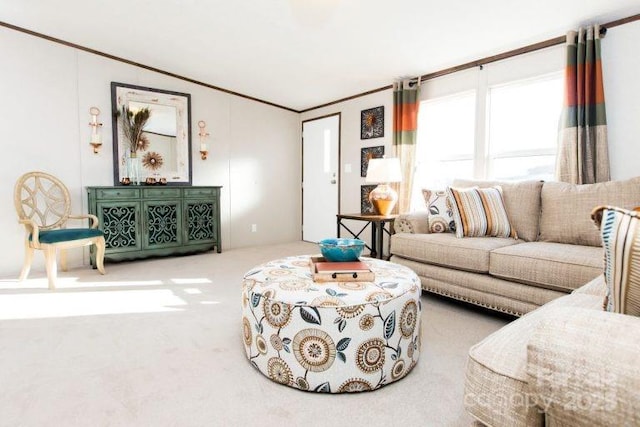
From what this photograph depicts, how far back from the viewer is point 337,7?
2.89 metres

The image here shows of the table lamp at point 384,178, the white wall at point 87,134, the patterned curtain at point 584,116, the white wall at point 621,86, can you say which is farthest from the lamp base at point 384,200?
the white wall at point 87,134

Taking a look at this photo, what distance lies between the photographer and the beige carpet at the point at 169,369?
4.66 ft

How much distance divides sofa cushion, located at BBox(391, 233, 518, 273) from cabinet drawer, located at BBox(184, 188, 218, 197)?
8.43 ft

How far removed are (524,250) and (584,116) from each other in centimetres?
133

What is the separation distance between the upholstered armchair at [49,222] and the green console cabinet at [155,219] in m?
0.23

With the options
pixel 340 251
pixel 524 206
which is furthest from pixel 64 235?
pixel 524 206

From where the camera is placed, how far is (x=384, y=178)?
149 inches

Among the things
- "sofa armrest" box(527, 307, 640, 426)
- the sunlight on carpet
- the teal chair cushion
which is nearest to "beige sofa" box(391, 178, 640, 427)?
"sofa armrest" box(527, 307, 640, 426)

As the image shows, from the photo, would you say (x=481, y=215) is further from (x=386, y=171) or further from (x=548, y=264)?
(x=386, y=171)

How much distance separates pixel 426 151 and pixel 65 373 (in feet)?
12.2

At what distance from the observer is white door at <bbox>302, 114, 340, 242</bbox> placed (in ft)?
17.3

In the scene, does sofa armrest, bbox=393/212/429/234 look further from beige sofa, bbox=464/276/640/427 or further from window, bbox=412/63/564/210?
beige sofa, bbox=464/276/640/427

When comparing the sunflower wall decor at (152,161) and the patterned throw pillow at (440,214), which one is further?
the sunflower wall decor at (152,161)

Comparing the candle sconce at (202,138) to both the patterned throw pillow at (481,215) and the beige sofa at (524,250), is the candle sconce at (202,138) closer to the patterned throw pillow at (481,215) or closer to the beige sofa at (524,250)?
the beige sofa at (524,250)
